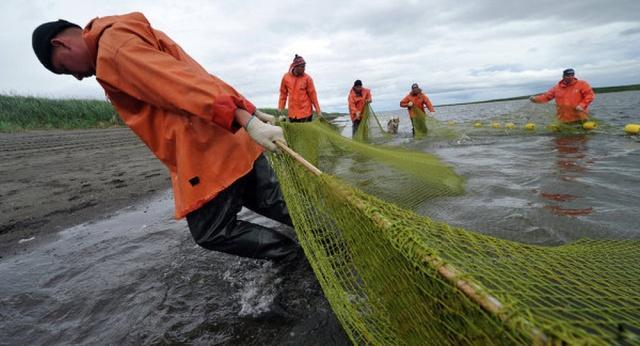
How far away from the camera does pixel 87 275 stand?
3027 mm

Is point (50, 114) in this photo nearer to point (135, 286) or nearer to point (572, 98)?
point (135, 286)

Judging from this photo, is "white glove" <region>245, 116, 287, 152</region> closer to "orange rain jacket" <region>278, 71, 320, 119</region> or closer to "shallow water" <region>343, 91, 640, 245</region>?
"shallow water" <region>343, 91, 640, 245</region>

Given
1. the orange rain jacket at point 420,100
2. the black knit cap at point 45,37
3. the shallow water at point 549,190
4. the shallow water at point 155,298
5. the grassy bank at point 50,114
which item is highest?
the grassy bank at point 50,114

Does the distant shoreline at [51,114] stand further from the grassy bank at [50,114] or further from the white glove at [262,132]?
the white glove at [262,132]

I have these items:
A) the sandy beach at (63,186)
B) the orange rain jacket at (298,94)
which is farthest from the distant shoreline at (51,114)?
the orange rain jacket at (298,94)

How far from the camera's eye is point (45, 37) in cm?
196

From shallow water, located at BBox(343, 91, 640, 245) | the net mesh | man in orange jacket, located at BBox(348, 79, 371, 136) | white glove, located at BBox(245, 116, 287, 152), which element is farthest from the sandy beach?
man in orange jacket, located at BBox(348, 79, 371, 136)

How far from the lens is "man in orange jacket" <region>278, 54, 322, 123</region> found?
876 centimetres

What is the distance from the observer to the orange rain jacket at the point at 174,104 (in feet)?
5.98

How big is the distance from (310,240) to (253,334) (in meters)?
0.67

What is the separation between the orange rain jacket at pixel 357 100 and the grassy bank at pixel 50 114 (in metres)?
17.6

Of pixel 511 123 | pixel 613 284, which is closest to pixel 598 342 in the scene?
pixel 613 284

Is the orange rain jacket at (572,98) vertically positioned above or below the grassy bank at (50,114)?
below

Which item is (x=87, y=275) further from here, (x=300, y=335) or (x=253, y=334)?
(x=300, y=335)
